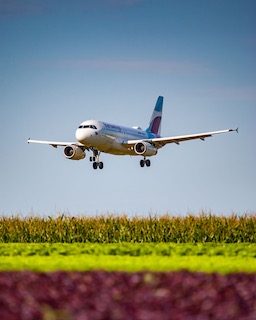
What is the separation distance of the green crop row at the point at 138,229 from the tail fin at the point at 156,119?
140ft

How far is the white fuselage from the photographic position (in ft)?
192

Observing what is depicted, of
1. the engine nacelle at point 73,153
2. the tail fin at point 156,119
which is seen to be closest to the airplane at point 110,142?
the engine nacelle at point 73,153

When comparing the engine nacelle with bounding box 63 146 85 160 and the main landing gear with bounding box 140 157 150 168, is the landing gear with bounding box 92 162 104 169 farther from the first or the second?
the main landing gear with bounding box 140 157 150 168

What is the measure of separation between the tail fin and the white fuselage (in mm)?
16476

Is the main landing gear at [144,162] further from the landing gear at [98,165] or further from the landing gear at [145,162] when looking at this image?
the landing gear at [98,165]

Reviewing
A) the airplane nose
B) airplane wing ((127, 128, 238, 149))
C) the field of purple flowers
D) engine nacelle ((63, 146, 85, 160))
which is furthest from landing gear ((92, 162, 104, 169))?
the field of purple flowers

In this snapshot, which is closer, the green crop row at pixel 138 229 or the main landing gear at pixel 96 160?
the green crop row at pixel 138 229

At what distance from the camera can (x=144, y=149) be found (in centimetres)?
6253

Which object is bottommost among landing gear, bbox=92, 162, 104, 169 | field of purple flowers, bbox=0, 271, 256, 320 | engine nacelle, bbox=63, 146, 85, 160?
field of purple flowers, bbox=0, 271, 256, 320

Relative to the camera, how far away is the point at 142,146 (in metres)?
62.8

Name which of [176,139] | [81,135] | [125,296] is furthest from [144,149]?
[125,296]

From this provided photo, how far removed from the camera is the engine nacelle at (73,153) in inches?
2410

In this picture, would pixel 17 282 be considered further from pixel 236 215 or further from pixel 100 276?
pixel 236 215

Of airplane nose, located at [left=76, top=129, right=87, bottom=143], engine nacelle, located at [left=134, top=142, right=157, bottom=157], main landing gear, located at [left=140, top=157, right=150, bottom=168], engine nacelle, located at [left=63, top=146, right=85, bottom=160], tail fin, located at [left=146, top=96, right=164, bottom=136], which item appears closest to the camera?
airplane nose, located at [left=76, top=129, right=87, bottom=143]
